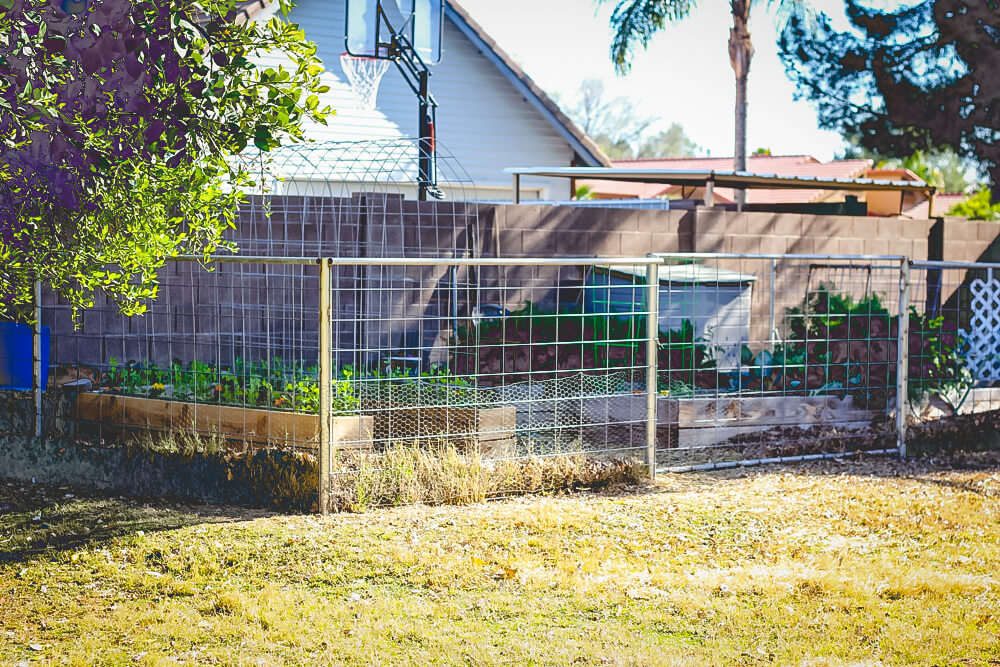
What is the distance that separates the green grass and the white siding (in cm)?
1099

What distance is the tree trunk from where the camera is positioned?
827 inches

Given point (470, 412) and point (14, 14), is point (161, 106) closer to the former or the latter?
point (14, 14)

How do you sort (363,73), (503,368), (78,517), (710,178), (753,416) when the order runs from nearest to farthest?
(78,517)
(503,368)
(753,416)
(710,178)
(363,73)

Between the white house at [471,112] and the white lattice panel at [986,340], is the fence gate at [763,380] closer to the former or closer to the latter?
the white lattice panel at [986,340]

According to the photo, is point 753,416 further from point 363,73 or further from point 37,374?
point 363,73

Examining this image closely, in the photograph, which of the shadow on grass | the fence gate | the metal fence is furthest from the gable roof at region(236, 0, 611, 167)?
the shadow on grass

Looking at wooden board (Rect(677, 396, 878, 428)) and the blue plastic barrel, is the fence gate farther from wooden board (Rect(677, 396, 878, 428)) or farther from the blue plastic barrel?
the blue plastic barrel

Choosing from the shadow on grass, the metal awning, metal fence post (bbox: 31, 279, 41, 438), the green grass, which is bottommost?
the green grass

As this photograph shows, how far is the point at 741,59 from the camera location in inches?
829

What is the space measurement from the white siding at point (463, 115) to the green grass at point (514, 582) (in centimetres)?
1099

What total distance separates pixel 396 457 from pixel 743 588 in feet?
8.14

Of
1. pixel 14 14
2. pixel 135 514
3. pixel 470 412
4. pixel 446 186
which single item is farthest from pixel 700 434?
pixel 446 186

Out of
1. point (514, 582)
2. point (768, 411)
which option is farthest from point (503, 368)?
point (514, 582)

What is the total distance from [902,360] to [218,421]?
561 centimetres
